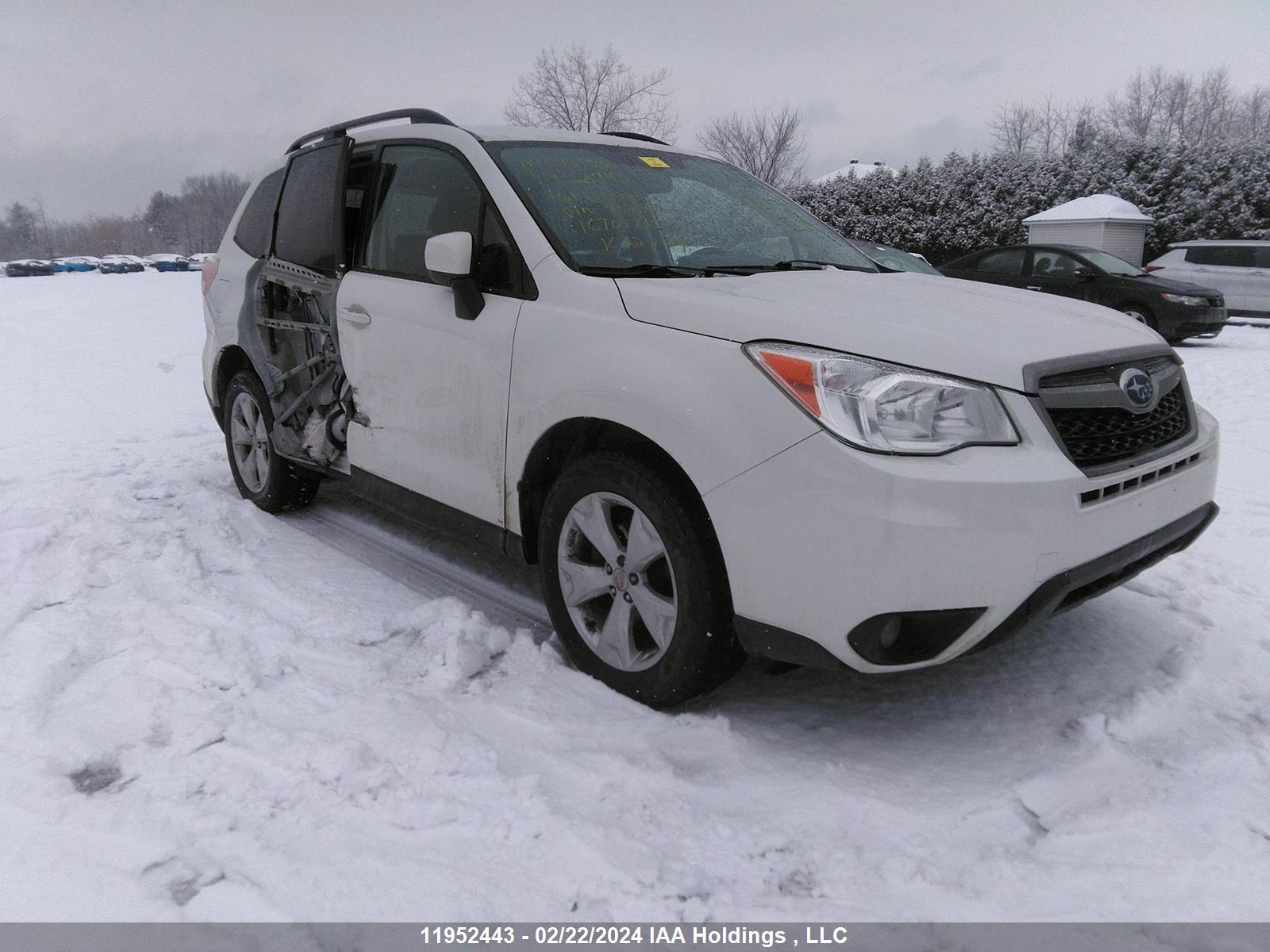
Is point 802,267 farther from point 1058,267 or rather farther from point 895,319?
point 1058,267

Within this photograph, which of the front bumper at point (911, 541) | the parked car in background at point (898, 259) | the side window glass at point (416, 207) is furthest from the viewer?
the parked car in background at point (898, 259)

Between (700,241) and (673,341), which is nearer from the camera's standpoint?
(673,341)

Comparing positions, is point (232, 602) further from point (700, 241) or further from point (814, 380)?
point (814, 380)

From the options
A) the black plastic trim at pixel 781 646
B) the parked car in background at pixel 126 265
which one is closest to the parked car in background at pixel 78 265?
the parked car in background at pixel 126 265

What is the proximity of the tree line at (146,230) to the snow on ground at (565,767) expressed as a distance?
116 m

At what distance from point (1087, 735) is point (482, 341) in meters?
2.30

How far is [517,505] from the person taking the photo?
10.7 feet

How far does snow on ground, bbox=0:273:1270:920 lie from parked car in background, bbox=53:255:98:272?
84794 mm

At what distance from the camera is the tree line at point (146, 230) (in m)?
116

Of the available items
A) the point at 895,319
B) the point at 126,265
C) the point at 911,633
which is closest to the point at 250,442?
the point at 895,319

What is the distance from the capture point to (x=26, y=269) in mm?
64625

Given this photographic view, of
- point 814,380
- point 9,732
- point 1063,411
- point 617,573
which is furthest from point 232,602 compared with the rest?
point 1063,411

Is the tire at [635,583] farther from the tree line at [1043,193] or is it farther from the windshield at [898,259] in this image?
the tree line at [1043,193]

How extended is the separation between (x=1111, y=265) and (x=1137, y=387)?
40.5 feet
